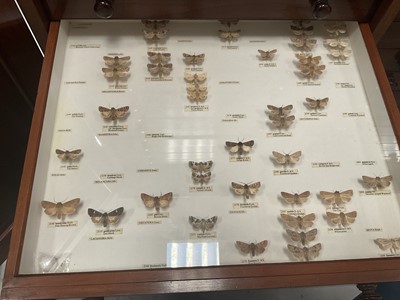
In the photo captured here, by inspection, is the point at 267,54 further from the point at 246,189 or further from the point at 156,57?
the point at 246,189

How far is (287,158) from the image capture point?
1027mm

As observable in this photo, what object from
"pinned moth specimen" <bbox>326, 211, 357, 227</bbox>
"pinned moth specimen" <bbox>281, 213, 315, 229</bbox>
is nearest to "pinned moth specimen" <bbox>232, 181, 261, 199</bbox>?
"pinned moth specimen" <bbox>281, 213, 315, 229</bbox>

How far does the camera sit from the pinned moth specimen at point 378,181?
100 centimetres

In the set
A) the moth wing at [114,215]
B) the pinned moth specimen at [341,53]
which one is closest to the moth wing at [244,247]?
the moth wing at [114,215]

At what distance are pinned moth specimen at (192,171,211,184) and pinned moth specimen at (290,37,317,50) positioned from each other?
23.4 inches

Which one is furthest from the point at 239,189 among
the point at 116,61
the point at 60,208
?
the point at 116,61

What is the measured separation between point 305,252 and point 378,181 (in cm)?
32

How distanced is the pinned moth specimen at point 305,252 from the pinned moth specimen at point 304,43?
698 millimetres

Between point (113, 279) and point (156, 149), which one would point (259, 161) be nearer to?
point (156, 149)

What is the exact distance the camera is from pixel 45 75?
103cm

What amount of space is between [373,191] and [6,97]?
1379 mm

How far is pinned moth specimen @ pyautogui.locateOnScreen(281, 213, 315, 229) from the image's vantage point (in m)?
0.94

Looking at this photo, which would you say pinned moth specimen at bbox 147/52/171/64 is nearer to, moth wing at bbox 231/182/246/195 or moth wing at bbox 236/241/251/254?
moth wing at bbox 231/182/246/195

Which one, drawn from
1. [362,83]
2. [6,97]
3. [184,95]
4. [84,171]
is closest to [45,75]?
[84,171]
